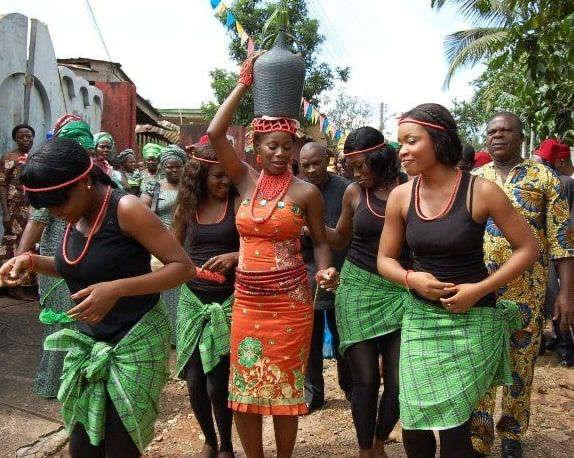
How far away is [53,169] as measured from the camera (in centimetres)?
232

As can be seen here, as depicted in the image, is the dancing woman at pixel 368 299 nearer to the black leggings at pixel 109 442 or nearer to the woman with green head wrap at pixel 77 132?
the black leggings at pixel 109 442

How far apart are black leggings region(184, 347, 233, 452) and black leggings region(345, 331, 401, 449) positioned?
0.71 meters

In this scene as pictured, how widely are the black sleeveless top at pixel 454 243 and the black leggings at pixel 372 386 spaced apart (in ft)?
3.04

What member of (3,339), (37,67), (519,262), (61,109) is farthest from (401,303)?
(61,109)

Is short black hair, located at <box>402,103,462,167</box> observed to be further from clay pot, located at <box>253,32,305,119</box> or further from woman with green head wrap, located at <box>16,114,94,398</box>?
woman with green head wrap, located at <box>16,114,94,398</box>

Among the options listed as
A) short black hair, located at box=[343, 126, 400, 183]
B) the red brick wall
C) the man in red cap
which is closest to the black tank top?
short black hair, located at box=[343, 126, 400, 183]

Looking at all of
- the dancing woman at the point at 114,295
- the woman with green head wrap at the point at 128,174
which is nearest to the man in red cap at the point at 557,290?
the dancing woman at the point at 114,295

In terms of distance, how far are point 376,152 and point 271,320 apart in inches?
48.6

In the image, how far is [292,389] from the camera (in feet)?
10.4

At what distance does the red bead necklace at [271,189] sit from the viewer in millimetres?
3209

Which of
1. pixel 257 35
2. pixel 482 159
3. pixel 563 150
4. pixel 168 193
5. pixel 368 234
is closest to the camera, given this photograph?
pixel 368 234

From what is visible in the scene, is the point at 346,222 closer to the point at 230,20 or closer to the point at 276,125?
the point at 276,125

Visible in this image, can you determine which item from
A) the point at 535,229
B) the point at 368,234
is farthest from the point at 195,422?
the point at 535,229

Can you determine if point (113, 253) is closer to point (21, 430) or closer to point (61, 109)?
point (21, 430)
